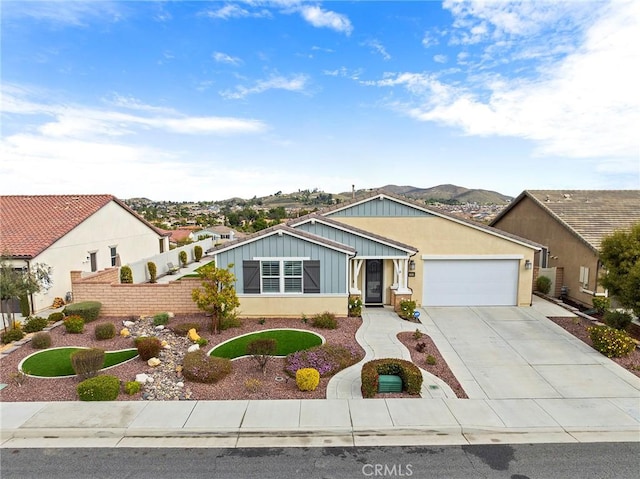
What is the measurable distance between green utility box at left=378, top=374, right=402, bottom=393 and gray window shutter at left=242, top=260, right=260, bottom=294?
723 cm

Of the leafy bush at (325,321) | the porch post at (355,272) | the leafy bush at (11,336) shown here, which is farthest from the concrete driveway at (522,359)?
the leafy bush at (11,336)

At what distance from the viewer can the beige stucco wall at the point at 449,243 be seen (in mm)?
16797

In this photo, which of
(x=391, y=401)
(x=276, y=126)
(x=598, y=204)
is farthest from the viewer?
(x=276, y=126)

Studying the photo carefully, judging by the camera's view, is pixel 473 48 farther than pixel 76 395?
Yes

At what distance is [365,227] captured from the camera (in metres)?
17.6

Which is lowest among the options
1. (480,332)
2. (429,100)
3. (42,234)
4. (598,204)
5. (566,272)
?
(480,332)

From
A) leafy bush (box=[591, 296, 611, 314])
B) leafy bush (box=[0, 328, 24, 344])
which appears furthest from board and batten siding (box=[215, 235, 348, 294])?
leafy bush (box=[591, 296, 611, 314])

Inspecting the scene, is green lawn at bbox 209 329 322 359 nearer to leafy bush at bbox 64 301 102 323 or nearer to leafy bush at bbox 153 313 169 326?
leafy bush at bbox 153 313 169 326

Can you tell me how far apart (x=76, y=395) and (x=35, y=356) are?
3851mm

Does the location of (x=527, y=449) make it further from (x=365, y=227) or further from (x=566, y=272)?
(x=566, y=272)

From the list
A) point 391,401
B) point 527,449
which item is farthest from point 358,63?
point 527,449

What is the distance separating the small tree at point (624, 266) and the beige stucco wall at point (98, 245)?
2345cm

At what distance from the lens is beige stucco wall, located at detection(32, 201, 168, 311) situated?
17.3m

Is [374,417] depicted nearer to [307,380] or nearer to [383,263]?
[307,380]
